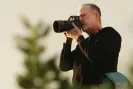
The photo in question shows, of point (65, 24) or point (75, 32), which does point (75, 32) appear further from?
point (65, 24)

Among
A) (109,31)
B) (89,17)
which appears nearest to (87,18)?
(89,17)

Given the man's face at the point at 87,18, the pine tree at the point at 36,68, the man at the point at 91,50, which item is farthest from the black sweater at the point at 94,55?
the pine tree at the point at 36,68

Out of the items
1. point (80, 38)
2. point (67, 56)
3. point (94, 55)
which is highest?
point (80, 38)

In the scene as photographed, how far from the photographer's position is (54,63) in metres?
1.74

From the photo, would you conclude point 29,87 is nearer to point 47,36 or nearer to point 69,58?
point 47,36

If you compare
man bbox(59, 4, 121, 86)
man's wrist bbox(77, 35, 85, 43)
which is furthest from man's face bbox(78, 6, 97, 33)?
man's wrist bbox(77, 35, 85, 43)

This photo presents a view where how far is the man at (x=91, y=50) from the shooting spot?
3.57 m

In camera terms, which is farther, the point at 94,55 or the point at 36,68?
the point at 94,55

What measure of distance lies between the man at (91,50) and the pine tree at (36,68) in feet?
5.50

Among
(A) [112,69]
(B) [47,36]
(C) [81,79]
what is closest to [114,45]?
(A) [112,69]

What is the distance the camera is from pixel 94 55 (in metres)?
3.53

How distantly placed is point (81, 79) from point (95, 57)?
1.11 ft

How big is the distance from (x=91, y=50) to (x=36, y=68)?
1.87 meters

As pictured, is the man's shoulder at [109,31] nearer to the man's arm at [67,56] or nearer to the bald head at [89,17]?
the bald head at [89,17]
